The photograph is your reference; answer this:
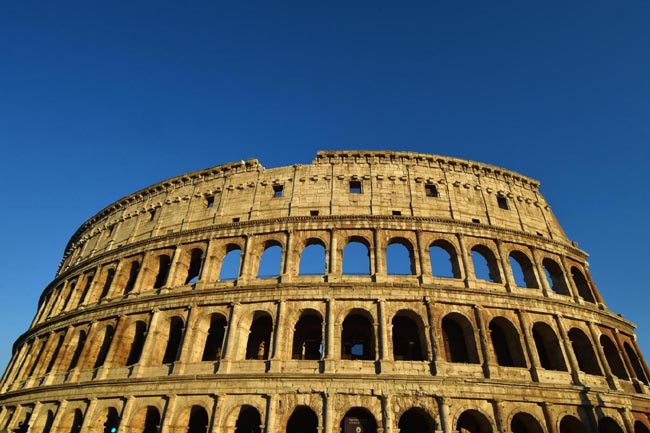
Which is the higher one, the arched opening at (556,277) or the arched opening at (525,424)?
the arched opening at (556,277)

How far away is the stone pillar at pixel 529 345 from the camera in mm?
16500

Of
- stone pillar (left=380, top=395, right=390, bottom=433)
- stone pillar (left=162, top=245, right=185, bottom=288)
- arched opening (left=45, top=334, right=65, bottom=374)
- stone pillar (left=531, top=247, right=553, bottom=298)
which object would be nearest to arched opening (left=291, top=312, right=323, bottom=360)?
stone pillar (left=380, top=395, right=390, bottom=433)

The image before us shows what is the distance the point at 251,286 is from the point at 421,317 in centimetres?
860

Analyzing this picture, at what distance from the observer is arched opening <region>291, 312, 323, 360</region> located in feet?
62.5

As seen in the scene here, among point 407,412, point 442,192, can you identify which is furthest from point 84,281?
point 442,192

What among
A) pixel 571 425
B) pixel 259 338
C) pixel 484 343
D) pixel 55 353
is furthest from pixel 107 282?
pixel 571 425

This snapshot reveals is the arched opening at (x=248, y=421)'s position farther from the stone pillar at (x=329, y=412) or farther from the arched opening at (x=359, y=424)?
the arched opening at (x=359, y=424)

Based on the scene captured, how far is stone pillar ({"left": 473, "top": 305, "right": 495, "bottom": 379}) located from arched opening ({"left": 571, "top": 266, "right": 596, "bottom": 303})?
9052 mm

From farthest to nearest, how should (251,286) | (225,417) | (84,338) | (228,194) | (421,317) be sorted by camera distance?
(228,194)
(84,338)
(251,286)
(421,317)
(225,417)

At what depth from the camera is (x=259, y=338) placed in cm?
1950

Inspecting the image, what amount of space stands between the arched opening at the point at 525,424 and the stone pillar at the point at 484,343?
228 cm

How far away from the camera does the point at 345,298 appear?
58.4ft

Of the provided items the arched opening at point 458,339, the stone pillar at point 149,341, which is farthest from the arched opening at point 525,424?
the stone pillar at point 149,341

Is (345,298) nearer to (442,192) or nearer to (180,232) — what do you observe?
(442,192)
